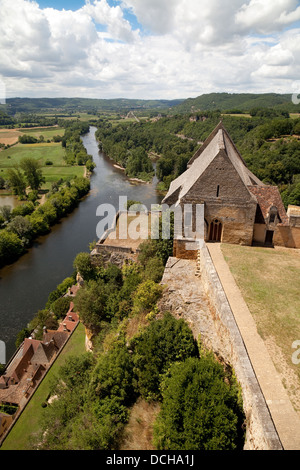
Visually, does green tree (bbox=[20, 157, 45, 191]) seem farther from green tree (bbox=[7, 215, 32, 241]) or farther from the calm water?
green tree (bbox=[7, 215, 32, 241])

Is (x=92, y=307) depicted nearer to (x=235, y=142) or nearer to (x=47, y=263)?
(x=47, y=263)

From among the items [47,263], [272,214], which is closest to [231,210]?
[272,214]

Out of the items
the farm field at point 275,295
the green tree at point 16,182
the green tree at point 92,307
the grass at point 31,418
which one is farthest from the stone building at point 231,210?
the green tree at point 16,182

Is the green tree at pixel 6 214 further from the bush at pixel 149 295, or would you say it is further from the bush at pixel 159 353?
the bush at pixel 159 353

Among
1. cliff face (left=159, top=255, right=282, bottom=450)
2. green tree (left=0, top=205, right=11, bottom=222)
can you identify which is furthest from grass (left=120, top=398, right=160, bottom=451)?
green tree (left=0, top=205, right=11, bottom=222)

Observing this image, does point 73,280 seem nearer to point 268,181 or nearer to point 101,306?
point 101,306

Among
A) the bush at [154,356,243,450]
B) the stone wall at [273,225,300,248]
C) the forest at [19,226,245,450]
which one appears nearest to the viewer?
the bush at [154,356,243,450]

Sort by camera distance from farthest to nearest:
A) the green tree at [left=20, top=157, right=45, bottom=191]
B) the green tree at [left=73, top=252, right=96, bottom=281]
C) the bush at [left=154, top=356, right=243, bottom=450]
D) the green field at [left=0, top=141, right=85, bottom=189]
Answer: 1. the green field at [left=0, top=141, right=85, bottom=189]
2. the green tree at [left=20, top=157, right=45, bottom=191]
3. the green tree at [left=73, top=252, right=96, bottom=281]
4. the bush at [left=154, top=356, right=243, bottom=450]
